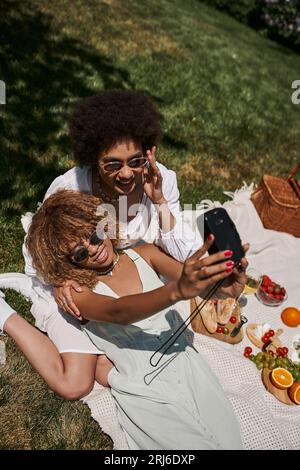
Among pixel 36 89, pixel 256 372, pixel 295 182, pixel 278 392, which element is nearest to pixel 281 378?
pixel 278 392

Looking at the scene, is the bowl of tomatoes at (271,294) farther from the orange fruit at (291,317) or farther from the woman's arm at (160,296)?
the woman's arm at (160,296)

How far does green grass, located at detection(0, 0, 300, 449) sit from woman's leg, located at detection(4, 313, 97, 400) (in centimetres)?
18

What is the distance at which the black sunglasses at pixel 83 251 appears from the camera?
320cm

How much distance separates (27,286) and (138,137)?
5.82 ft

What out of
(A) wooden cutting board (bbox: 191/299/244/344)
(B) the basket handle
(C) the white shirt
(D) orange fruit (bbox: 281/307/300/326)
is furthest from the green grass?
(D) orange fruit (bbox: 281/307/300/326)

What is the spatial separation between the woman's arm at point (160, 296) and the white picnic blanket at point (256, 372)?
3.14 ft

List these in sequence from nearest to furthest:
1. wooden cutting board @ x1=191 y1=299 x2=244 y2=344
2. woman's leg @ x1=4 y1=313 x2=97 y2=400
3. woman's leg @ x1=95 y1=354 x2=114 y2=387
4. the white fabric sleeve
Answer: woman's leg @ x1=4 y1=313 x2=97 y2=400, woman's leg @ x1=95 y1=354 x2=114 y2=387, the white fabric sleeve, wooden cutting board @ x1=191 y1=299 x2=244 y2=344

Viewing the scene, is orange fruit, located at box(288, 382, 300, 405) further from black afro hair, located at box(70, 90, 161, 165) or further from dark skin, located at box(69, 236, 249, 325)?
black afro hair, located at box(70, 90, 161, 165)

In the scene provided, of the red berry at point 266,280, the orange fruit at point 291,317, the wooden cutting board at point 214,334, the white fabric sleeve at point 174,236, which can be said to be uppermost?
the white fabric sleeve at point 174,236

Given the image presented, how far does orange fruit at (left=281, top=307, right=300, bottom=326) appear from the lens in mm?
4797

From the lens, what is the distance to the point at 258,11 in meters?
18.9

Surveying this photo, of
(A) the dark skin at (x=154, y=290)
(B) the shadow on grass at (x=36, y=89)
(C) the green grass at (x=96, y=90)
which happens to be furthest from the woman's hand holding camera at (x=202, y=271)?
(B) the shadow on grass at (x=36, y=89)

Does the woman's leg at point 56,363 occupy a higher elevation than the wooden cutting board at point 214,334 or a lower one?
lower
